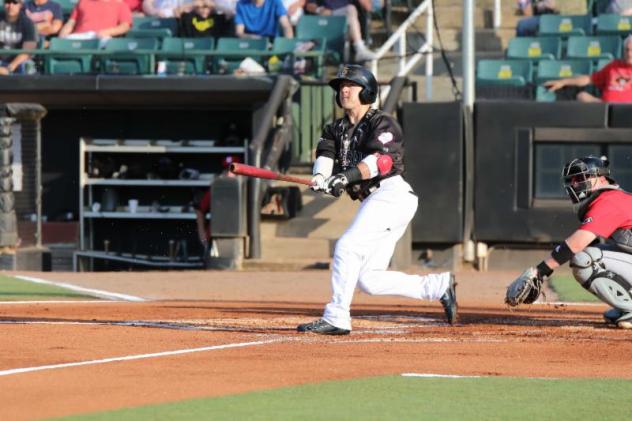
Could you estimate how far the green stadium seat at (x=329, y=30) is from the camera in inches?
733

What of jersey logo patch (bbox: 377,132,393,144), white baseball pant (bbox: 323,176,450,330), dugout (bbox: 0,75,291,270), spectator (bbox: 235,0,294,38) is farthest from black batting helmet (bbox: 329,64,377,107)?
spectator (bbox: 235,0,294,38)

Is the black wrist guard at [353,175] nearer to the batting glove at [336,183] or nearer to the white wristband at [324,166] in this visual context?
the batting glove at [336,183]

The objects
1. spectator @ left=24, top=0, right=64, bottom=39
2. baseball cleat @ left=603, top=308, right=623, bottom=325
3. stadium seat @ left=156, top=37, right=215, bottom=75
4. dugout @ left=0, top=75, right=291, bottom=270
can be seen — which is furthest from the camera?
spectator @ left=24, top=0, right=64, bottom=39

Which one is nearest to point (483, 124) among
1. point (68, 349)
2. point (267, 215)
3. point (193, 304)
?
point (267, 215)

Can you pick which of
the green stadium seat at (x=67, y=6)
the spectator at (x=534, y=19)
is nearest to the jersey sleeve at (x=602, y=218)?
the spectator at (x=534, y=19)

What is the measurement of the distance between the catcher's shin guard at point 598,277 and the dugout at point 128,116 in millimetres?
8551

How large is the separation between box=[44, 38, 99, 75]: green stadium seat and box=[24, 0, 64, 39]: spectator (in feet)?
1.76

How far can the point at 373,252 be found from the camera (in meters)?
8.45

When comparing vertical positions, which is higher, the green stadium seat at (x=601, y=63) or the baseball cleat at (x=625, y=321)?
the green stadium seat at (x=601, y=63)

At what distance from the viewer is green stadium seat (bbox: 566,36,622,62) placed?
17.8 meters

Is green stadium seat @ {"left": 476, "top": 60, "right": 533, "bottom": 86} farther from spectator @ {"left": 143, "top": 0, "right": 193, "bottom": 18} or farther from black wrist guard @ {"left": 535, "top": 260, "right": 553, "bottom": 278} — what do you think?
black wrist guard @ {"left": 535, "top": 260, "right": 553, "bottom": 278}

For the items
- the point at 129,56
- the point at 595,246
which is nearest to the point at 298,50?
the point at 129,56

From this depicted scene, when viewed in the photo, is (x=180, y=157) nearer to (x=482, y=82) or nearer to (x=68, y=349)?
(x=482, y=82)

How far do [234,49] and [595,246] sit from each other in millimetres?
10512
